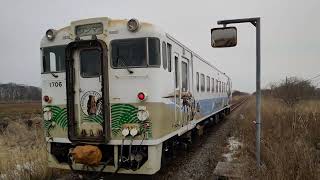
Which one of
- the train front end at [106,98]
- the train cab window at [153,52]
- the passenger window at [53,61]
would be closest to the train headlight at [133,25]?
the train front end at [106,98]

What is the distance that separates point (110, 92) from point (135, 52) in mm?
891

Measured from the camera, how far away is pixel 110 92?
20.7 feet

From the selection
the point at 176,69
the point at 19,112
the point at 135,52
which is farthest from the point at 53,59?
the point at 19,112

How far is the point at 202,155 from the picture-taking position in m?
9.46

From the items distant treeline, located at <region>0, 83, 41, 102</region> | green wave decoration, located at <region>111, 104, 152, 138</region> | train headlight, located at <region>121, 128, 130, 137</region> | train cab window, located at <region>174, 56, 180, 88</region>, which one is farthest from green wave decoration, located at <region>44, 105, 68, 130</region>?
distant treeline, located at <region>0, 83, 41, 102</region>

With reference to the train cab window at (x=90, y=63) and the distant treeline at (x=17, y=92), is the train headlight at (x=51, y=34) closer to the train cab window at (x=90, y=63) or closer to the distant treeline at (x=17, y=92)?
the train cab window at (x=90, y=63)

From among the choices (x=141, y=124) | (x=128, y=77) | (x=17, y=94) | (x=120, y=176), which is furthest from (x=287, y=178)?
(x=17, y=94)

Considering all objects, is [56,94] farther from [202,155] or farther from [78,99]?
[202,155]

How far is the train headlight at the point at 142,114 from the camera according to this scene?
5.98 metres

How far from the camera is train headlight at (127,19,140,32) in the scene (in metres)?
6.17

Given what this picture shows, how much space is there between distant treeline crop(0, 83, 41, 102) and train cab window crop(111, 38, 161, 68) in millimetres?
84294

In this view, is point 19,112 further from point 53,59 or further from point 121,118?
point 121,118

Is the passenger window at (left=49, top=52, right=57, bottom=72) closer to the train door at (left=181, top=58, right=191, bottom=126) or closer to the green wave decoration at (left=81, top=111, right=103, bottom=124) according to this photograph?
the green wave decoration at (left=81, top=111, right=103, bottom=124)

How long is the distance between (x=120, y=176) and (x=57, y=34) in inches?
130
